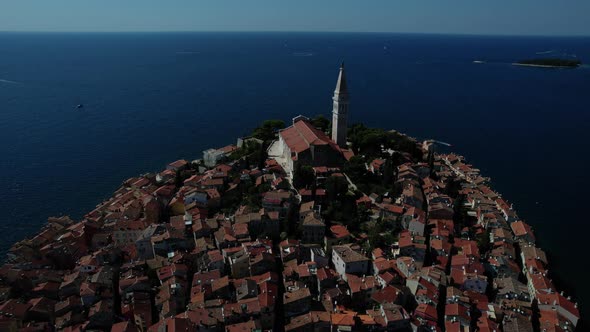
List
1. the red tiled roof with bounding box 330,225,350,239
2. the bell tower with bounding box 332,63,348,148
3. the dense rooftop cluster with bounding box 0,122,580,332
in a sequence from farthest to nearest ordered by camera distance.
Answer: the bell tower with bounding box 332,63,348,148 < the red tiled roof with bounding box 330,225,350,239 < the dense rooftop cluster with bounding box 0,122,580,332

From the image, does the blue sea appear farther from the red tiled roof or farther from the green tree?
the green tree

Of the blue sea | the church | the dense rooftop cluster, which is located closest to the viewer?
the dense rooftop cluster

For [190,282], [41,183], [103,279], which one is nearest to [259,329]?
[190,282]

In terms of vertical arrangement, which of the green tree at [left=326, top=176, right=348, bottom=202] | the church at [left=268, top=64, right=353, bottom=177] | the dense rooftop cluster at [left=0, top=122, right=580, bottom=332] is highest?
the church at [left=268, top=64, right=353, bottom=177]

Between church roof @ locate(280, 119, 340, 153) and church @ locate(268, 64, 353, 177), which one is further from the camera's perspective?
church roof @ locate(280, 119, 340, 153)

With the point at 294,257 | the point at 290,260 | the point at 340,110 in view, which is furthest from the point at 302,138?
the point at 290,260

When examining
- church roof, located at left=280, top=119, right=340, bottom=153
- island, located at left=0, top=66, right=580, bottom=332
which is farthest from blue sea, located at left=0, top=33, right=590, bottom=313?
church roof, located at left=280, top=119, right=340, bottom=153

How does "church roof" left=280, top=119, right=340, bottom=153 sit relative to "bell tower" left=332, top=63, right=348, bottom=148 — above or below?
below
